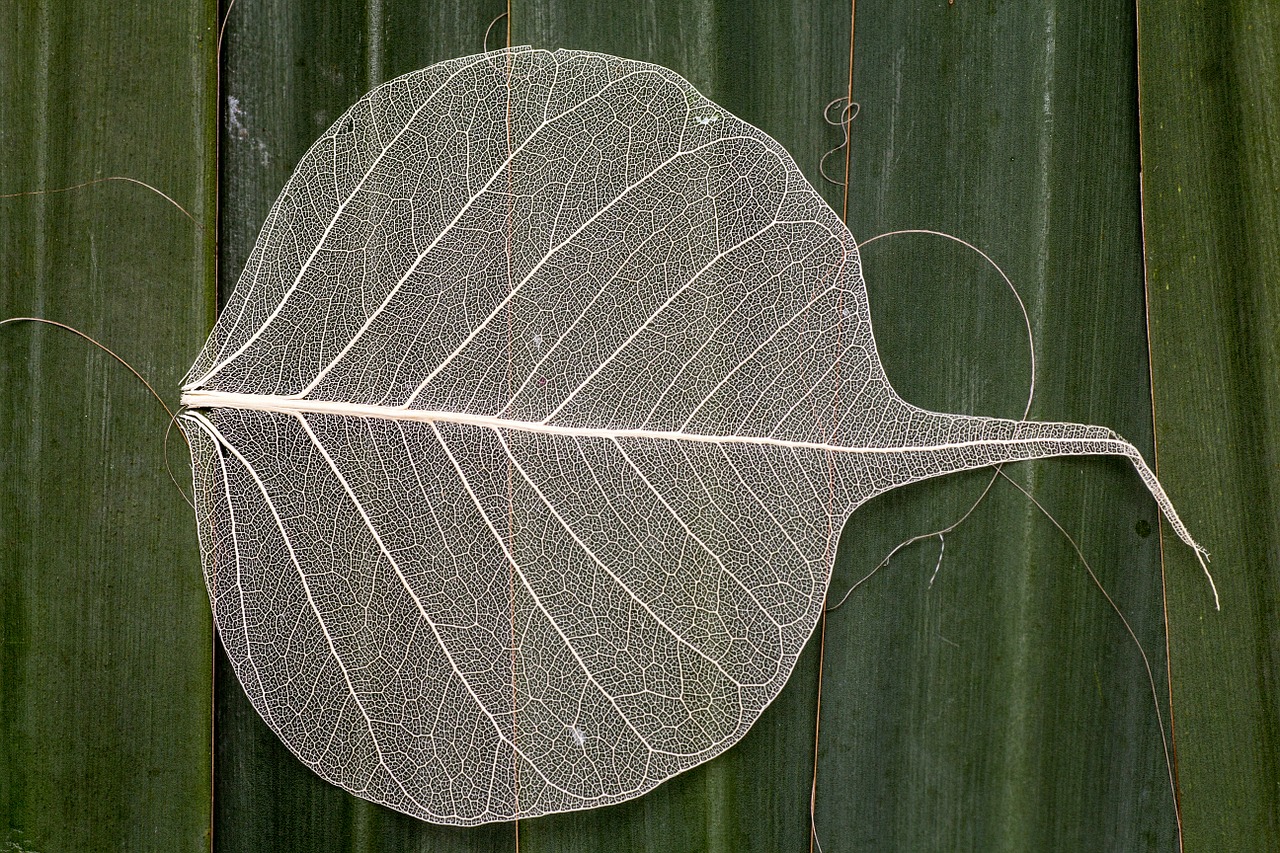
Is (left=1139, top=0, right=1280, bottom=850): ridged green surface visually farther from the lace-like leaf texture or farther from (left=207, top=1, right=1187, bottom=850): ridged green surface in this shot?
the lace-like leaf texture

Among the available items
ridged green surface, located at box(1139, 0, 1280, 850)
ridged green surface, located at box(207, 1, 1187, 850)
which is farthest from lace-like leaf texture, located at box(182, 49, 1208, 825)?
ridged green surface, located at box(1139, 0, 1280, 850)

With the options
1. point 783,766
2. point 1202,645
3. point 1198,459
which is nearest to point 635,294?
point 783,766

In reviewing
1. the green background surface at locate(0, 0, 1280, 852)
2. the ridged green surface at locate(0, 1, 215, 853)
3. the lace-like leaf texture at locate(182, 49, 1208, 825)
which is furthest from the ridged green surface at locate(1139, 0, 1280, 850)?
the ridged green surface at locate(0, 1, 215, 853)

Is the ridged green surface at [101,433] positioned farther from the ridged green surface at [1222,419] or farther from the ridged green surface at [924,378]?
the ridged green surface at [1222,419]

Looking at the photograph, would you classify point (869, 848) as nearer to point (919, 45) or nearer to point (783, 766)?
point (783, 766)

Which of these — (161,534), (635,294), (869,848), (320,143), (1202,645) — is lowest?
(869,848)

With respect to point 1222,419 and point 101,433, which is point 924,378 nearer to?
point 1222,419
